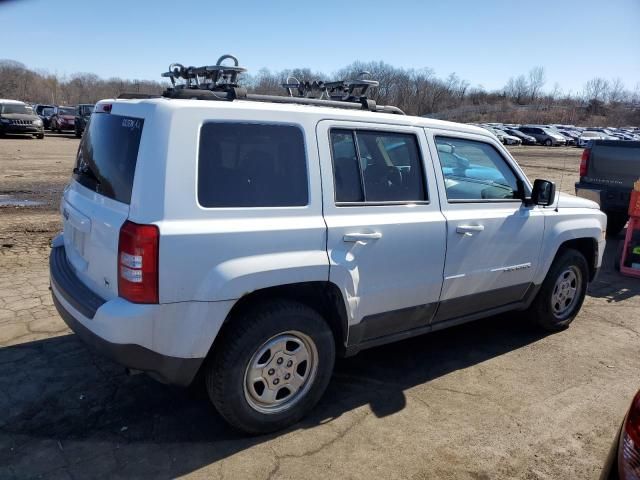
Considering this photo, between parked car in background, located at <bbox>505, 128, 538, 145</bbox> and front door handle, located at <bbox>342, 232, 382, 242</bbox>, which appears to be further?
parked car in background, located at <bbox>505, 128, 538, 145</bbox>

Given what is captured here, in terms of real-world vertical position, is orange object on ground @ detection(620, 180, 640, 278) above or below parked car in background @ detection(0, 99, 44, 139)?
below

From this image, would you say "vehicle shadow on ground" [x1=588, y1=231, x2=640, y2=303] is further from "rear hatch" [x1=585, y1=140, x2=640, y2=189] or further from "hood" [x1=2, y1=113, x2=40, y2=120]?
"hood" [x1=2, y1=113, x2=40, y2=120]

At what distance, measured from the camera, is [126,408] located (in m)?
3.42

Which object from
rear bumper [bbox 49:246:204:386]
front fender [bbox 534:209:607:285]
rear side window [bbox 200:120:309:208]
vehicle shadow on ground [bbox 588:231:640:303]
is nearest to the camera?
rear bumper [bbox 49:246:204:386]

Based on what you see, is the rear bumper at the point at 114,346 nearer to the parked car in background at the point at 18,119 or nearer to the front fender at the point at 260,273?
the front fender at the point at 260,273

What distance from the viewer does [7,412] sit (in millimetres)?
3291

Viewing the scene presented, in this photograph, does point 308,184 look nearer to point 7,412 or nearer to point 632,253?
point 7,412

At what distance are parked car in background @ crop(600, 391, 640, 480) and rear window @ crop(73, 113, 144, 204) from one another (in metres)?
2.46

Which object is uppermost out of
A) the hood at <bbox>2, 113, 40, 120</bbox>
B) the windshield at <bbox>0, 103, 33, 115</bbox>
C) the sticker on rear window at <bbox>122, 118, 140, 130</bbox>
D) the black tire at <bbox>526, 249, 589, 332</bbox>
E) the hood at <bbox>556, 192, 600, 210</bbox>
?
the windshield at <bbox>0, 103, 33, 115</bbox>

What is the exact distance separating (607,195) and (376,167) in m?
6.81

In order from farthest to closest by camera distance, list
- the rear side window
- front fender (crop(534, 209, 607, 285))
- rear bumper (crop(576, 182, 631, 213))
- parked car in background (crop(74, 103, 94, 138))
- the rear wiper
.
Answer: parked car in background (crop(74, 103, 94, 138)) < rear bumper (crop(576, 182, 631, 213)) < front fender (crop(534, 209, 607, 285)) < the rear wiper < the rear side window

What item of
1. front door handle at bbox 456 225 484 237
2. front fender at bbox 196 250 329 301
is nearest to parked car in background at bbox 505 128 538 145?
front door handle at bbox 456 225 484 237

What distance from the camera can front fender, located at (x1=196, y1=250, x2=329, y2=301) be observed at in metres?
2.76

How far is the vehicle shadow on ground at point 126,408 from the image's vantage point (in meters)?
2.90
